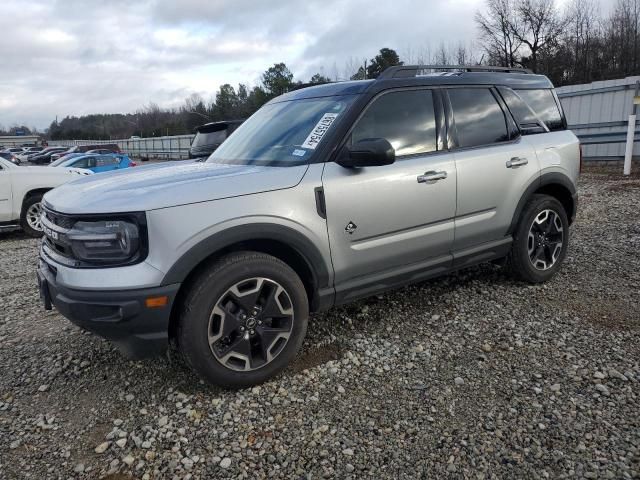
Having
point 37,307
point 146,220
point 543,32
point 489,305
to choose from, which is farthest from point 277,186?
point 543,32

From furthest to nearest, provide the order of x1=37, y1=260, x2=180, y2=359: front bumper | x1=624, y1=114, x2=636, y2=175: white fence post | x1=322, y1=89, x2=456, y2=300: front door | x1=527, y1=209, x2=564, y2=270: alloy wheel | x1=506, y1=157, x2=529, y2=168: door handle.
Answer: x1=624, y1=114, x2=636, y2=175: white fence post, x1=527, y1=209, x2=564, y2=270: alloy wheel, x1=506, y1=157, x2=529, y2=168: door handle, x1=322, y1=89, x2=456, y2=300: front door, x1=37, y1=260, x2=180, y2=359: front bumper

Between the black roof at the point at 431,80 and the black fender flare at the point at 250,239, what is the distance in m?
1.21

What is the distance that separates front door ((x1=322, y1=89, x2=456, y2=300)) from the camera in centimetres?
315

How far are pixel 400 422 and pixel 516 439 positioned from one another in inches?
23.0

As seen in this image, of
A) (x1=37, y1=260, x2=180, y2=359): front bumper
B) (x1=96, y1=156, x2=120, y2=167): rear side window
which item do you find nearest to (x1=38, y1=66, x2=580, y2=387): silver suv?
(x1=37, y1=260, x2=180, y2=359): front bumper

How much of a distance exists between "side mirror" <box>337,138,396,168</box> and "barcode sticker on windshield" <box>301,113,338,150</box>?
11.3 inches

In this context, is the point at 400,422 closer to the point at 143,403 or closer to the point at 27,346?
the point at 143,403

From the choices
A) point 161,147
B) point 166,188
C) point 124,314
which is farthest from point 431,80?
point 161,147

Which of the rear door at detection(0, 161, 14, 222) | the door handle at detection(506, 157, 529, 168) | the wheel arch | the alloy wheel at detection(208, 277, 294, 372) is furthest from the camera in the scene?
the rear door at detection(0, 161, 14, 222)

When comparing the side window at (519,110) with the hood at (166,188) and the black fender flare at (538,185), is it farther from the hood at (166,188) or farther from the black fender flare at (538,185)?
the hood at (166,188)

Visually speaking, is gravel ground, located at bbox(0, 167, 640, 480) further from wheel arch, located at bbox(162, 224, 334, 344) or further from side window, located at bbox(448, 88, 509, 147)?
side window, located at bbox(448, 88, 509, 147)

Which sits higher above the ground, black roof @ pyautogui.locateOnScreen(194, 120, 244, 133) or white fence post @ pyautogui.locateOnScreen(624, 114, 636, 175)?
black roof @ pyautogui.locateOnScreen(194, 120, 244, 133)

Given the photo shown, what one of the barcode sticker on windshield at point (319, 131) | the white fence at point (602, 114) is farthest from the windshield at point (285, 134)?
the white fence at point (602, 114)

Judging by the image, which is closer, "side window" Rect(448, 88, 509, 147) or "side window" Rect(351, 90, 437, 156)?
"side window" Rect(351, 90, 437, 156)
